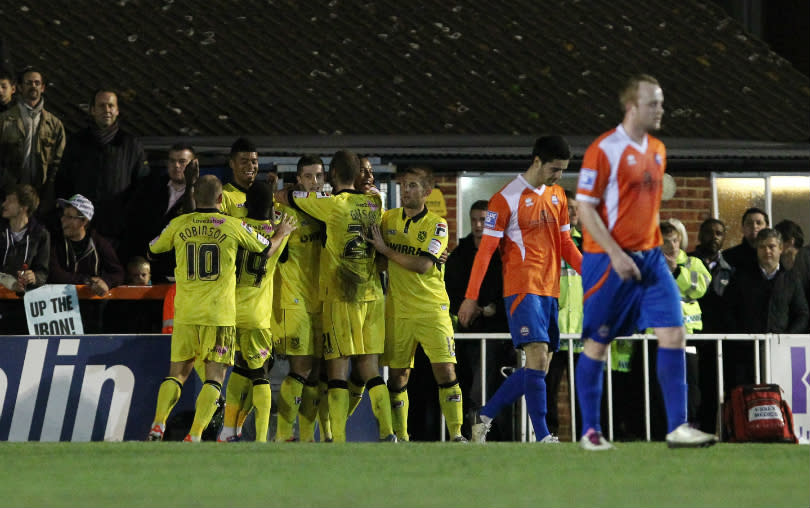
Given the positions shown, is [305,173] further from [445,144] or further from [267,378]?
[445,144]

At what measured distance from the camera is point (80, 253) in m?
12.9

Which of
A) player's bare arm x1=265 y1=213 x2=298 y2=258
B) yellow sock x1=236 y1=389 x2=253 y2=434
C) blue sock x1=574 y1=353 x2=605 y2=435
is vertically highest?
player's bare arm x1=265 y1=213 x2=298 y2=258

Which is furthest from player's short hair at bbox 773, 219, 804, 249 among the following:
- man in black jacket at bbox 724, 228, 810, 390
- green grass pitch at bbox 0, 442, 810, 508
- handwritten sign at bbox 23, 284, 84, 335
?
handwritten sign at bbox 23, 284, 84, 335

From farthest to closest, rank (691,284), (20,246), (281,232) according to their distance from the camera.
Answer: (691,284), (20,246), (281,232)

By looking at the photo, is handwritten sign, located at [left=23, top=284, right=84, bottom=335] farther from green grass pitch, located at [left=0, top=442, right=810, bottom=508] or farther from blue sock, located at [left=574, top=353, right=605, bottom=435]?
blue sock, located at [left=574, top=353, right=605, bottom=435]

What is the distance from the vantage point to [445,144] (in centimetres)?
1655

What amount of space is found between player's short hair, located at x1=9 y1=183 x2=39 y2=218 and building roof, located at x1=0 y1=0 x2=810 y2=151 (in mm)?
3426

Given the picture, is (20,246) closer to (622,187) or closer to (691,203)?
(622,187)

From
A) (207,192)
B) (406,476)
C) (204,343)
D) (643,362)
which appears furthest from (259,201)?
(406,476)

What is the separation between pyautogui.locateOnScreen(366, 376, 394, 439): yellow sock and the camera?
11.6m

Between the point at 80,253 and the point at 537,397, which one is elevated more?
the point at 80,253

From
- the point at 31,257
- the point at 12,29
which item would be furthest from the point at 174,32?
the point at 31,257

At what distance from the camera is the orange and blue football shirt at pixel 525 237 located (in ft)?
36.0

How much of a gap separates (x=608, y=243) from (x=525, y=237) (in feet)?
8.50
